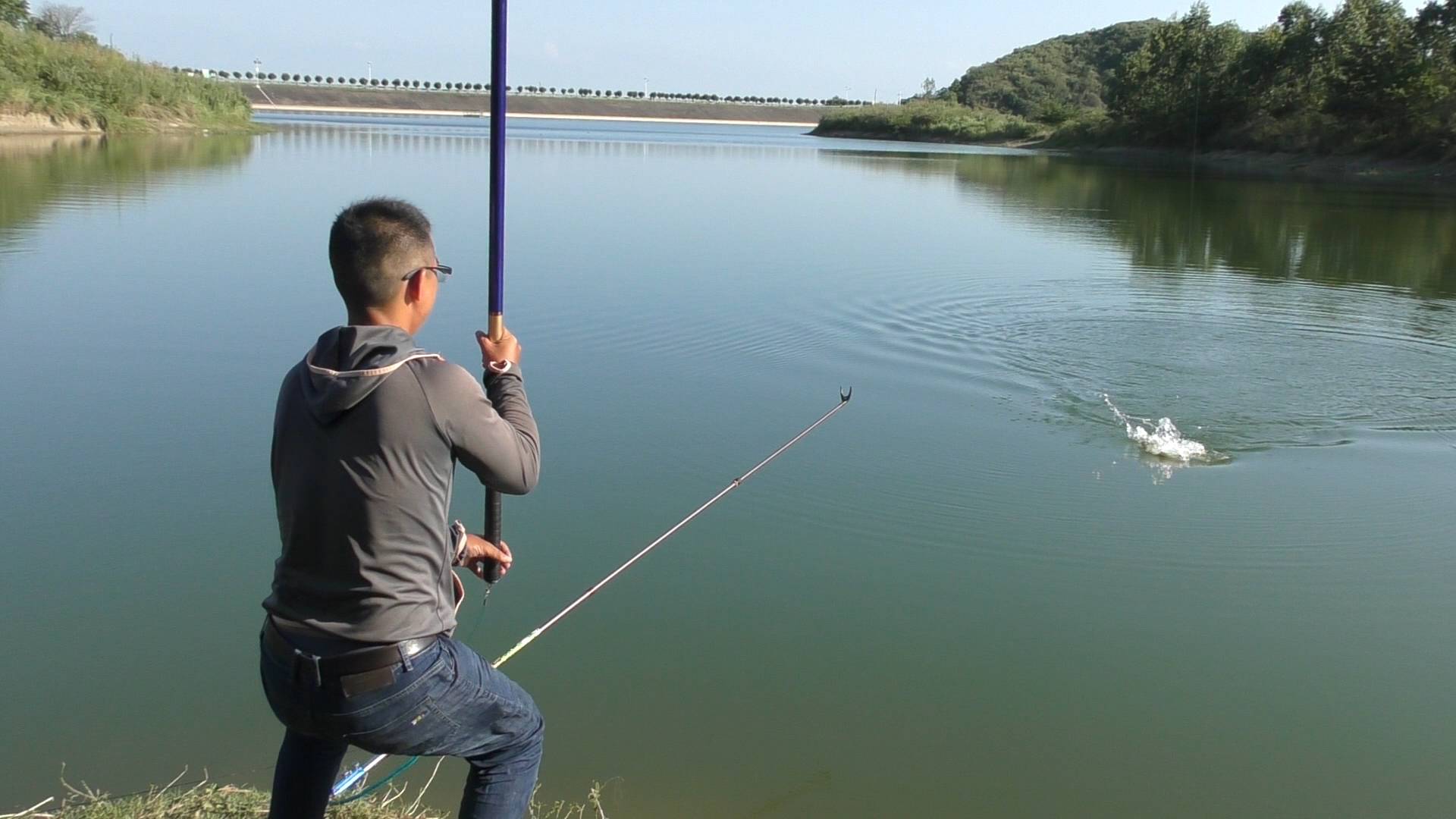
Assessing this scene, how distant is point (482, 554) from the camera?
98.0 inches

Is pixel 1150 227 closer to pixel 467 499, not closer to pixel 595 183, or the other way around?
pixel 595 183

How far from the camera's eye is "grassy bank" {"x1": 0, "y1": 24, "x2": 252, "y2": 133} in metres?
32.5

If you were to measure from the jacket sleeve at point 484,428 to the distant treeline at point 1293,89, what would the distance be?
1409 inches

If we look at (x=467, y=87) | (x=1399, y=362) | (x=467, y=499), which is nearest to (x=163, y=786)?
(x=467, y=499)

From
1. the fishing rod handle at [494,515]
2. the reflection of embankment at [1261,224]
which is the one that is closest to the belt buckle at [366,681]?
the fishing rod handle at [494,515]

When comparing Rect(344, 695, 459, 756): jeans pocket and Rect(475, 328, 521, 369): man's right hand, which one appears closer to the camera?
Rect(344, 695, 459, 756): jeans pocket

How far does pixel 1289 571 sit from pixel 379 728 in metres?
4.10

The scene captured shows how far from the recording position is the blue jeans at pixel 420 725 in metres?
2.01

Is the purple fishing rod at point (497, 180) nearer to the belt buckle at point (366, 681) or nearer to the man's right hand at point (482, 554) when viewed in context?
the man's right hand at point (482, 554)

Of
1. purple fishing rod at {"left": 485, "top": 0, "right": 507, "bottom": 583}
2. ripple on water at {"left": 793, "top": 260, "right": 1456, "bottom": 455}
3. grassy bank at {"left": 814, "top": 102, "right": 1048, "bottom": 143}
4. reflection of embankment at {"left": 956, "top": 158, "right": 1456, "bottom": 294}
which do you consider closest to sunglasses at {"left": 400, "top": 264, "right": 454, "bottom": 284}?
purple fishing rod at {"left": 485, "top": 0, "right": 507, "bottom": 583}

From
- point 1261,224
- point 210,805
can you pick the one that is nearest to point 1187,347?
point 210,805

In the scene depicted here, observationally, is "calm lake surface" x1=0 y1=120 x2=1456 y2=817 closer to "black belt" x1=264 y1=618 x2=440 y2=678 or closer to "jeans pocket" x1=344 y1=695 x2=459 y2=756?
"jeans pocket" x1=344 y1=695 x2=459 y2=756

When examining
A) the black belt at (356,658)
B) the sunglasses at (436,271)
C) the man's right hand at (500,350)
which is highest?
the sunglasses at (436,271)

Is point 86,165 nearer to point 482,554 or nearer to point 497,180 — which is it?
point 497,180
